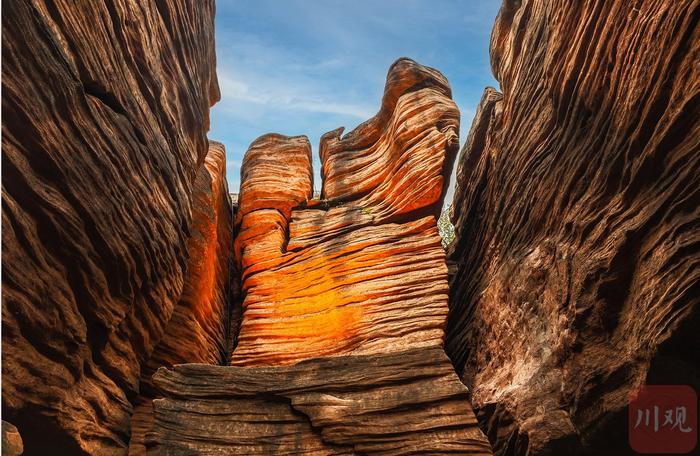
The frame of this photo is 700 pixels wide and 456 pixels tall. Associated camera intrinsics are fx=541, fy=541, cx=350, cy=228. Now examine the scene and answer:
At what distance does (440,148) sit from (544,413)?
8491 mm

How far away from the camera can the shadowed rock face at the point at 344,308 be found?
28.1 feet

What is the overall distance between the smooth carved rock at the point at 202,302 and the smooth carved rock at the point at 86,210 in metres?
1.38

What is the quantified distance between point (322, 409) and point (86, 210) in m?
4.72

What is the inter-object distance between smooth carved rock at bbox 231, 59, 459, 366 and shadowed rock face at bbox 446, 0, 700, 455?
181 centimetres

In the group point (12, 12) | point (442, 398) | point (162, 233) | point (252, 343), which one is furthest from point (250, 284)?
point (12, 12)

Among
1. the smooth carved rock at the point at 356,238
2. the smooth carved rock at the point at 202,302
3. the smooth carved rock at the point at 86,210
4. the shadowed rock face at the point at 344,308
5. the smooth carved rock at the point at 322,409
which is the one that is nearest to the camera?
the smooth carved rock at the point at 86,210

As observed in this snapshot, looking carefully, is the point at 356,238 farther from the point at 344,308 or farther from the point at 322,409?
the point at 322,409

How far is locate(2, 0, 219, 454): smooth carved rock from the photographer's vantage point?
593 centimetres

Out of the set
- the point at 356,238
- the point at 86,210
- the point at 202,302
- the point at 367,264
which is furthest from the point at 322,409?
the point at 356,238

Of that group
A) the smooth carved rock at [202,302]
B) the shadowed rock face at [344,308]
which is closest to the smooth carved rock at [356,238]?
the shadowed rock face at [344,308]

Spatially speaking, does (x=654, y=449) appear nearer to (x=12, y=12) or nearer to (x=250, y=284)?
(x=12, y=12)

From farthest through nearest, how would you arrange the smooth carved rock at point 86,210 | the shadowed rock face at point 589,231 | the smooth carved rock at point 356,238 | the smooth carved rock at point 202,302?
the smooth carved rock at point 356,238 → the smooth carved rock at point 202,302 → the smooth carved rock at point 86,210 → the shadowed rock face at point 589,231

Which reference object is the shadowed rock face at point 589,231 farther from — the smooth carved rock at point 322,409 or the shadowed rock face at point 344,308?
the shadowed rock face at point 344,308

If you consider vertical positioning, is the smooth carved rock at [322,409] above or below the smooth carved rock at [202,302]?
→ below
